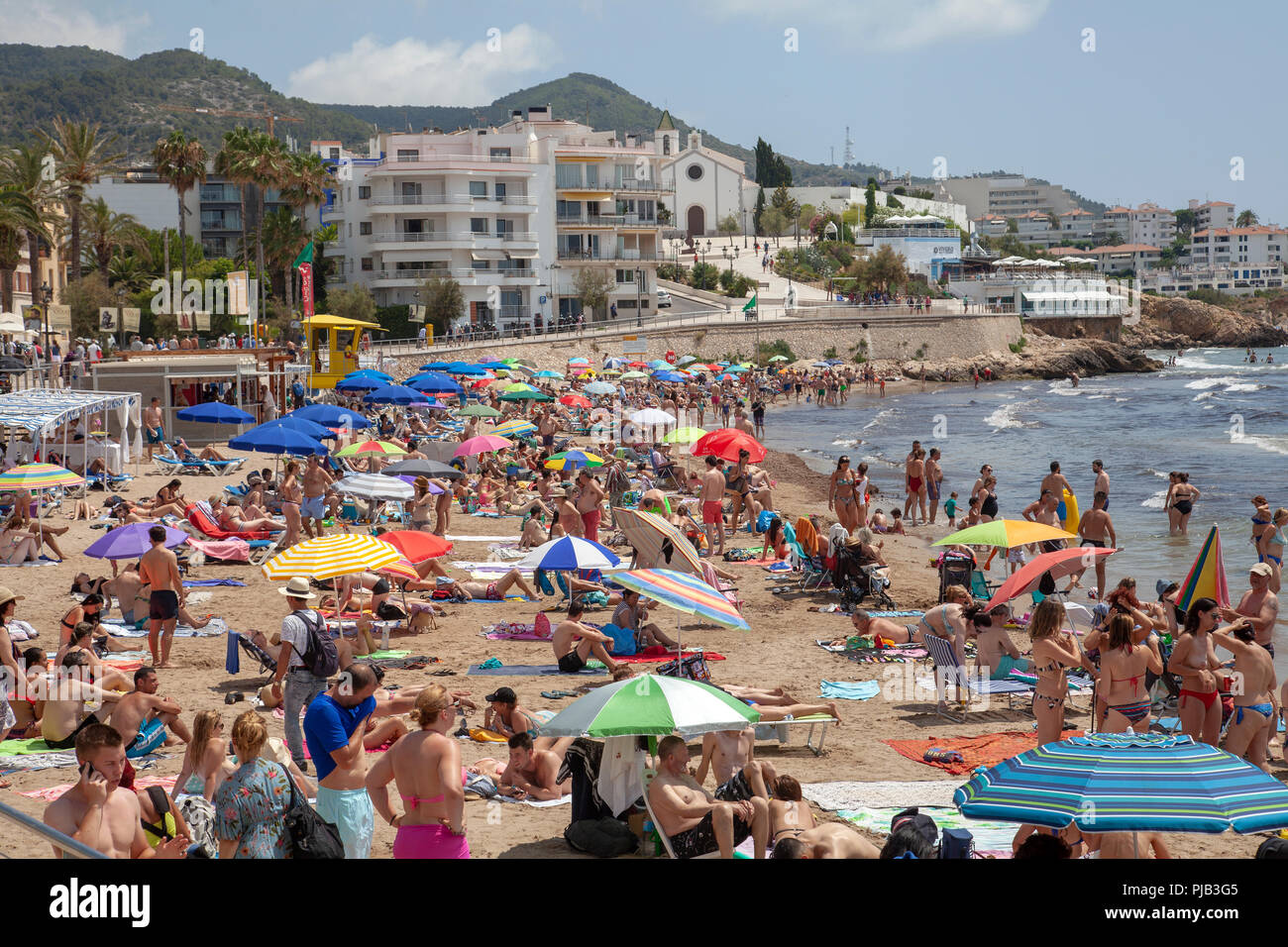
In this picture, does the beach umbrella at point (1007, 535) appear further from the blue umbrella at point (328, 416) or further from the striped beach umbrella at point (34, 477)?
the blue umbrella at point (328, 416)

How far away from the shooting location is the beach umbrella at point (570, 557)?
38.3 feet

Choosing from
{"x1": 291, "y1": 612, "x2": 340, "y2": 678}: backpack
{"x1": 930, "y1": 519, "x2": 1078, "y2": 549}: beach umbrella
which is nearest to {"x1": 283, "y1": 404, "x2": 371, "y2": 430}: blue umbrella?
{"x1": 930, "y1": 519, "x2": 1078, "y2": 549}: beach umbrella

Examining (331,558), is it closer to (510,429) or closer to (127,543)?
(127,543)

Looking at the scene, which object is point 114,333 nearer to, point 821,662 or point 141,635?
point 141,635

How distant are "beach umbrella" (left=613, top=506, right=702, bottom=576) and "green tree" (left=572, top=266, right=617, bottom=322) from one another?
51.7 metres

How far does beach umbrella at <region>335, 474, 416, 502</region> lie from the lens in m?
16.6

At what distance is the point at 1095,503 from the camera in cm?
1537

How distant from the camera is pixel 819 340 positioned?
68.4m

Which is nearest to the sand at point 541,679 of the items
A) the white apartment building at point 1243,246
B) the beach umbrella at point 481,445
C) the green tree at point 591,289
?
the beach umbrella at point 481,445

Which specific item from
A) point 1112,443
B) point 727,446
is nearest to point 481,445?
point 727,446

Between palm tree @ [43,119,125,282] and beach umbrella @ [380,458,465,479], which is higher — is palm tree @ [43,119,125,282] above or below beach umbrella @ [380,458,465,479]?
above

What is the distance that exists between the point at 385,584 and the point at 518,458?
42.4 feet

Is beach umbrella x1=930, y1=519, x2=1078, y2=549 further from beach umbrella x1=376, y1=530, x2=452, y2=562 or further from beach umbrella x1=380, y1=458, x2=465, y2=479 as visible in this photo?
beach umbrella x1=380, y1=458, x2=465, y2=479
